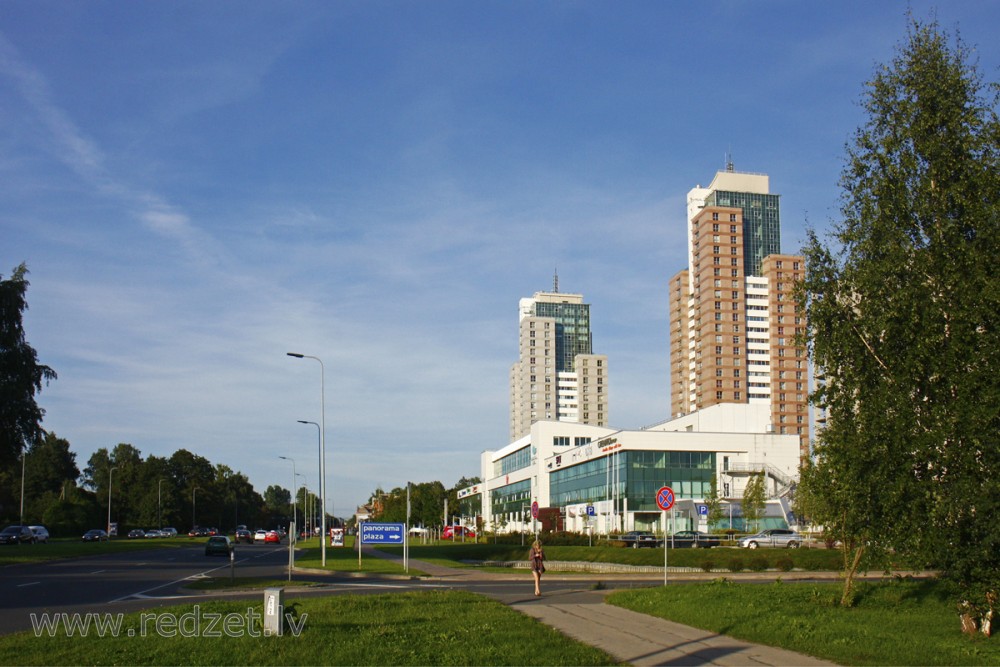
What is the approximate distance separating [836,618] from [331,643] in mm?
9476

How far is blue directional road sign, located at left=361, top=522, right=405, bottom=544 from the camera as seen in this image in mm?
38625

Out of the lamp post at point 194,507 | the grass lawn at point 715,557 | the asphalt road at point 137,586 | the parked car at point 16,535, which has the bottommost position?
the lamp post at point 194,507

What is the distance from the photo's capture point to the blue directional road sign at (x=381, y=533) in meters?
38.6

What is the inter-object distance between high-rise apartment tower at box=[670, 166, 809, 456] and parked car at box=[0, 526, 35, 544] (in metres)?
107

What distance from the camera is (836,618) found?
16797mm

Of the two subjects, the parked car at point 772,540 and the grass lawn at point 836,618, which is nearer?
the grass lawn at point 836,618

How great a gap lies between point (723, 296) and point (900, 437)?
14518cm

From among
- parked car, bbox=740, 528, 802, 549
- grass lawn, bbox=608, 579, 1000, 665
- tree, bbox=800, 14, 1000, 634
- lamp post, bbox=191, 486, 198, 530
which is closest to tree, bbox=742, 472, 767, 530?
parked car, bbox=740, 528, 802, 549

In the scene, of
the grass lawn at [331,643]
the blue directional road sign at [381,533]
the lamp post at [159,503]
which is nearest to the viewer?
the grass lawn at [331,643]

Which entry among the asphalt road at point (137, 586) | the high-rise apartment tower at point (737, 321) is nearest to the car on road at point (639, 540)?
the asphalt road at point (137, 586)

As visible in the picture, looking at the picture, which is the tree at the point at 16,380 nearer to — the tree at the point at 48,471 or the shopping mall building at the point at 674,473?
the shopping mall building at the point at 674,473

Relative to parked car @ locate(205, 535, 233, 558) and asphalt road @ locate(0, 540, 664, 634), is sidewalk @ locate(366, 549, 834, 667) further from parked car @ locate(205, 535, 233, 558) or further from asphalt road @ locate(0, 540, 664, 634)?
parked car @ locate(205, 535, 233, 558)

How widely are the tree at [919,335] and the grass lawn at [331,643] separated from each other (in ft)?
22.2

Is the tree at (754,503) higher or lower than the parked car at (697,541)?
higher
